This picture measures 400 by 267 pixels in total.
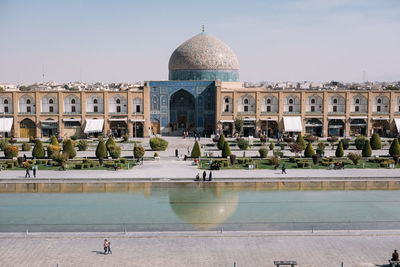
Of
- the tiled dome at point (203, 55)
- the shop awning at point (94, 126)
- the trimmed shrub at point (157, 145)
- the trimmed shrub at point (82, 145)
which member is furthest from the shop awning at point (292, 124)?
the trimmed shrub at point (82, 145)

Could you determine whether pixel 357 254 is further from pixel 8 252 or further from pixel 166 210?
pixel 8 252

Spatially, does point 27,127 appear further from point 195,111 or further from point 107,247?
point 107,247

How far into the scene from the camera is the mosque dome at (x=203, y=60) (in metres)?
46.4

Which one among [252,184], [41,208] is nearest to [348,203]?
[252,184]

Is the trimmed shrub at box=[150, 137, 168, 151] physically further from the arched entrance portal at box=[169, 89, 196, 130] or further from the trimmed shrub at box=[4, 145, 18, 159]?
the arched entrance portal at box=[169, 89, 196, 130]

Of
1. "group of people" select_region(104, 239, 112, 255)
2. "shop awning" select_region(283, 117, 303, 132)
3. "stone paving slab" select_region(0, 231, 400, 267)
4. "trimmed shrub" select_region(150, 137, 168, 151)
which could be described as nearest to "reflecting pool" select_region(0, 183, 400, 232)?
"stone paving slab" select_region(0, 231, 400, 267)

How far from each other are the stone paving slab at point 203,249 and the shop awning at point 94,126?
91.3 ft

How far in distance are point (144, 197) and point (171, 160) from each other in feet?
31.0

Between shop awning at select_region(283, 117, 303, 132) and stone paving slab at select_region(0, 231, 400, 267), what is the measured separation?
28.1 m

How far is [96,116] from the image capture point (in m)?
43.1

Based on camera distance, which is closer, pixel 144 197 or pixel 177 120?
pixel 144 197

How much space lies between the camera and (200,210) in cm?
1805

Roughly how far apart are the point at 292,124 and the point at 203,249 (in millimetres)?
30640

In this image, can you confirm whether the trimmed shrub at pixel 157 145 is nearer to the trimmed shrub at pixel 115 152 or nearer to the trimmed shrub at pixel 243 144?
the trimmed shrub at pixel 115 152
